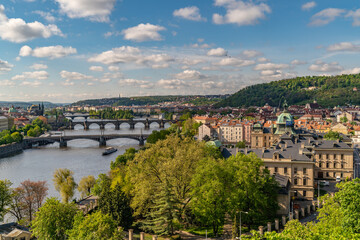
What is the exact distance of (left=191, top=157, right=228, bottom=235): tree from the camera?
3162 cm

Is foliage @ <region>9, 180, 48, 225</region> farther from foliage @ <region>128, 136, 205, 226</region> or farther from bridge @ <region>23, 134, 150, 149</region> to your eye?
bridge @ <region>23, 134, 150, 149</region>

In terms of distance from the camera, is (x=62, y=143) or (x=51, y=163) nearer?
(x=51, y=163)

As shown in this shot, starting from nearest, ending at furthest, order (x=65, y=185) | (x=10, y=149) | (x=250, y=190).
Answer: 1. (x=250, y=190)
2. (x=65, y=185)
3. (x=10, y=149)

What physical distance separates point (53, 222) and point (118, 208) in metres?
7.23

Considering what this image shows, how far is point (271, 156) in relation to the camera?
46125 mm

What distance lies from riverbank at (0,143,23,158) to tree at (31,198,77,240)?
77423 mm

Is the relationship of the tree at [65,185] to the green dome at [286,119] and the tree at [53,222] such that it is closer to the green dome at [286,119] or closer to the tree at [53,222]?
the tree at [53,222]

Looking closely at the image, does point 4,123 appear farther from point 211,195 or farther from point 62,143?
point 211,195

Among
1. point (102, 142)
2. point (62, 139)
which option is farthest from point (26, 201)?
point (62, 139)

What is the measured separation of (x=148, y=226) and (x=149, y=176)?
6924 mm

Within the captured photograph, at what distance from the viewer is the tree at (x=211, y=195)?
31625mm

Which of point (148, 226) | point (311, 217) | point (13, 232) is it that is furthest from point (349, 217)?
point (13, 232)

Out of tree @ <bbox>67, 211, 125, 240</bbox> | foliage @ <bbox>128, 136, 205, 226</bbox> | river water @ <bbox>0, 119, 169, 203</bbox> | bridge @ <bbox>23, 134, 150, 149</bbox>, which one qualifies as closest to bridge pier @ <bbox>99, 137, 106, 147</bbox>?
bridge @ <bbox>23, 134, 150, 149</bbox>

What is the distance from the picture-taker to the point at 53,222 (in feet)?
92.7
